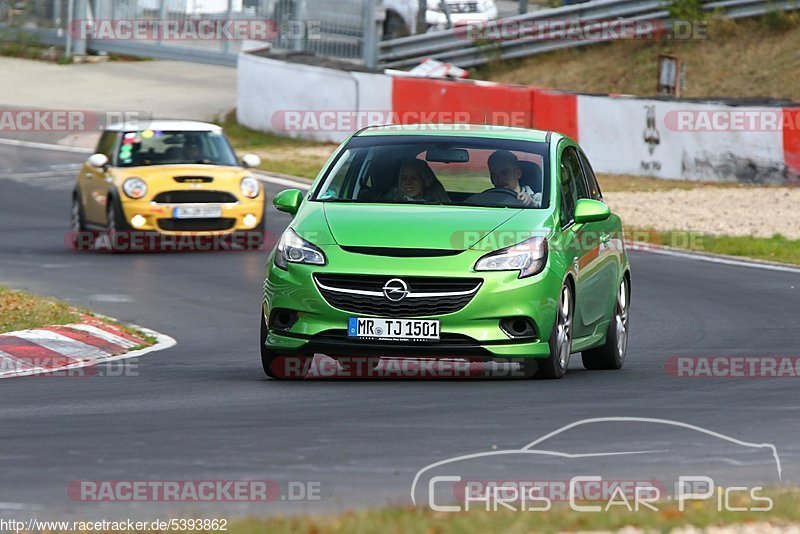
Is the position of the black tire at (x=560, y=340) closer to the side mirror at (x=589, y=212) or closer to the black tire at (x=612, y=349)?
the side mirror at (x=589, y=212)

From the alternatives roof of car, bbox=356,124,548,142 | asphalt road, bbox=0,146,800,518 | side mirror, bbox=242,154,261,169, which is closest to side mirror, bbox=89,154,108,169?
side mirror, bbox=242,154,261,169

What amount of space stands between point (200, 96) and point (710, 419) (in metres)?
34.1

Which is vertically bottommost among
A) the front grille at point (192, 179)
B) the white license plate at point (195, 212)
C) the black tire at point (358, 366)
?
the black tire at point (358, 366)

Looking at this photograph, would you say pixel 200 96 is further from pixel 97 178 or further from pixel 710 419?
pixel 710 419

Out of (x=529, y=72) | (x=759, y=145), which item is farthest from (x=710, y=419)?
(x=529, y=72)

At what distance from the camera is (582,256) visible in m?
10.9

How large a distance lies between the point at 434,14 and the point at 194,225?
2265 centimetres

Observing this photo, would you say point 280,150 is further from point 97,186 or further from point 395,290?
point 395,290

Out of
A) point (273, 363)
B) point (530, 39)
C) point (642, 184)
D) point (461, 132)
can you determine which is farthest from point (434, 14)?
point (273, 363)

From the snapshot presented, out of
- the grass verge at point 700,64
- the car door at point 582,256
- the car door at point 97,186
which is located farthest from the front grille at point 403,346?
the grass verge at point 700,64

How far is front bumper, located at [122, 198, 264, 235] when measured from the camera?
20.8m

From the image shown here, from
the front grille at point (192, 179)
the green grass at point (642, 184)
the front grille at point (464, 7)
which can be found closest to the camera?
the front grille at point (192, 179)

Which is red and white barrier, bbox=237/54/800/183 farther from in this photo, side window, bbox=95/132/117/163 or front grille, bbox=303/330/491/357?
front grille, bbox=303/330/491/357

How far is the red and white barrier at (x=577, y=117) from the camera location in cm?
2728
